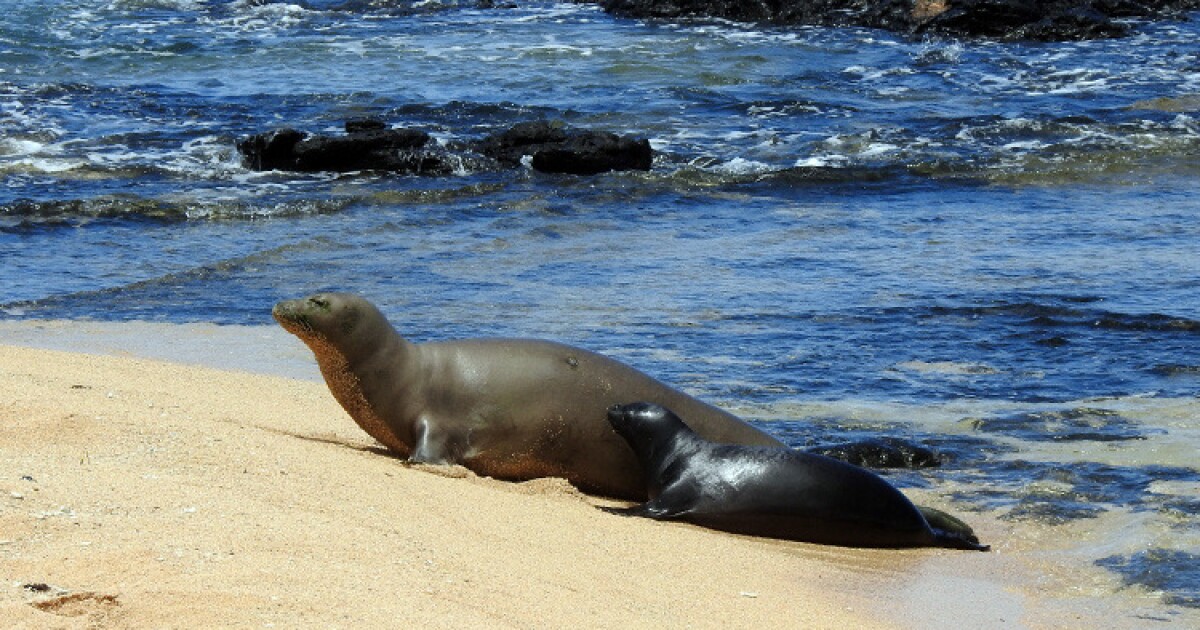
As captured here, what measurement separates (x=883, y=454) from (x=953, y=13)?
2415 centimetres

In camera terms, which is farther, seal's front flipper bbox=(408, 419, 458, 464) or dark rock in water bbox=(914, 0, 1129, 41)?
dark rock in water bbox=(914, 0, 1129, 41)

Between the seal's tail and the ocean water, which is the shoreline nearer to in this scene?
the seal's tail

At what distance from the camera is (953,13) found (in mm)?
29906

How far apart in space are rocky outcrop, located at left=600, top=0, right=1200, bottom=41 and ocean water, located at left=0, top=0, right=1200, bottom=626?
1026 mm

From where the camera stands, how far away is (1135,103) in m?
21.7

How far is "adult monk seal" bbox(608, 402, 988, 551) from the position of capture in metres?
6.02

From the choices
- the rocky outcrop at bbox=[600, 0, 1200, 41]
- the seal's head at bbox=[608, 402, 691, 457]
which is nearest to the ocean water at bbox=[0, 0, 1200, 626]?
the rocky outcrop at bbox=[600, 0, 1200, 41]

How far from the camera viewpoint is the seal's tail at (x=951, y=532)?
597 cm

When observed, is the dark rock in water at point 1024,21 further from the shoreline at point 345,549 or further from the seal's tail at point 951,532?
the seal's tail at point 951,532

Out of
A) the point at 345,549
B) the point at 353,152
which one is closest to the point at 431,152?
the point at 353,152

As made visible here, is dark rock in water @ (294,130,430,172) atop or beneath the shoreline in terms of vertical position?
beneath

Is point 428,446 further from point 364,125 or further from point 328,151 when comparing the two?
point 364,125

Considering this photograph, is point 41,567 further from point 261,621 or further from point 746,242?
point 746,242

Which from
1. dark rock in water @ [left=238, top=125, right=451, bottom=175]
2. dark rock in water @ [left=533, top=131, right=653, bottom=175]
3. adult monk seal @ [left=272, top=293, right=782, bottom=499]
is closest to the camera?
adult monk seal @ [left=272, top=293, right=782, bottom=499]
